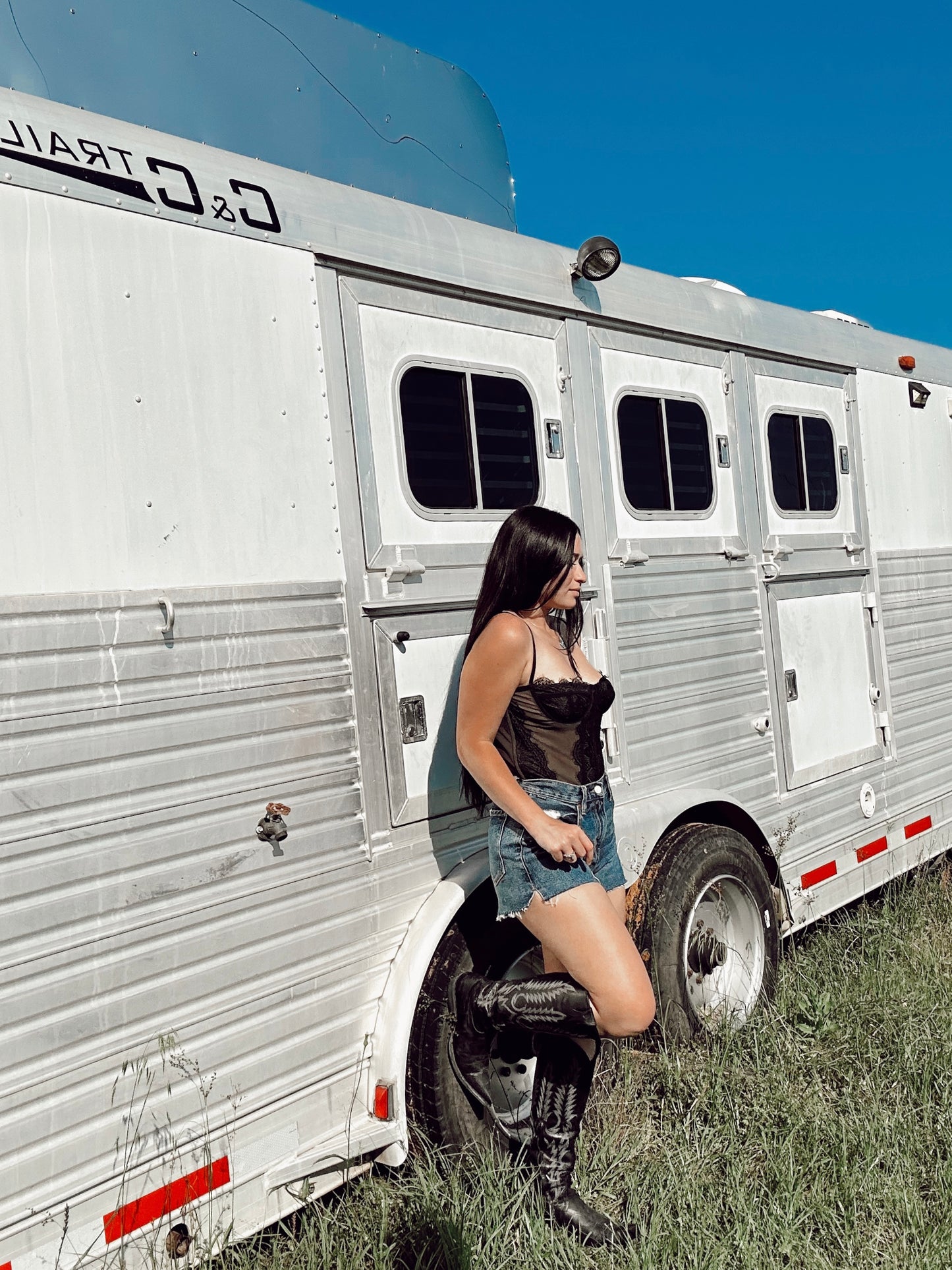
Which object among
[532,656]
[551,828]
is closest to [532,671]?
[532,656]

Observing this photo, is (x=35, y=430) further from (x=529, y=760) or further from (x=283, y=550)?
(x=529, y=760)

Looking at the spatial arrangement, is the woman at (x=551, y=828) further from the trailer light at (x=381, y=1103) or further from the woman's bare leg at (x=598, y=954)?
the trailer light at (x=381, y=1103)

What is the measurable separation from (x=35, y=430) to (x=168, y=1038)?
1.28 m

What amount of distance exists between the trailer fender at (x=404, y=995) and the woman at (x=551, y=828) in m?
0.20

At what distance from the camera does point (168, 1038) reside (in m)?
2.47

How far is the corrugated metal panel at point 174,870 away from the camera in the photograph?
2.28 metres

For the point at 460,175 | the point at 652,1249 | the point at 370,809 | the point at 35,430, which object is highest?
the point at 460,175

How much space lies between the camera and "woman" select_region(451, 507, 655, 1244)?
279 centimetres

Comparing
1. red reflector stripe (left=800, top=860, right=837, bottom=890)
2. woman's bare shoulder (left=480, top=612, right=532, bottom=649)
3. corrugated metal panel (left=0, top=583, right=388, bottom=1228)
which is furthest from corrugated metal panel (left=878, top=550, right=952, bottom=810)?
corrugated metal panel (left=0, top=583, right=388, bottom=1228)

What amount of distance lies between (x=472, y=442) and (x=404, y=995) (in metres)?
1.49

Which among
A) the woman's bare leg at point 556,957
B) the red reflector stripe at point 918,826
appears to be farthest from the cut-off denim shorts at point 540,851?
the red reflector stripe at point 918,826

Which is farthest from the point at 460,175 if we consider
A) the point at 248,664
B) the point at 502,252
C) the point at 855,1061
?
the point at 855,1061

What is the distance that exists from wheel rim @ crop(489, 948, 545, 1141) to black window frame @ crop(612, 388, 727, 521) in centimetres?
147

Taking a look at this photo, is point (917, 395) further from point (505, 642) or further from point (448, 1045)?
point (448, 1045)
